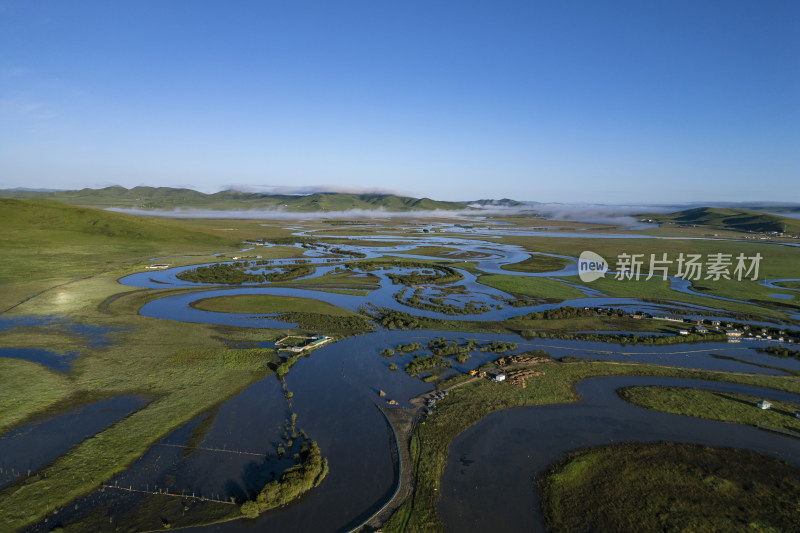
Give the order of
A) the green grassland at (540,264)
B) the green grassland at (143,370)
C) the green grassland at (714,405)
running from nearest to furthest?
the green grassland at (143,370)
the green grassland at (714,405)
the green grassland at (540,264)

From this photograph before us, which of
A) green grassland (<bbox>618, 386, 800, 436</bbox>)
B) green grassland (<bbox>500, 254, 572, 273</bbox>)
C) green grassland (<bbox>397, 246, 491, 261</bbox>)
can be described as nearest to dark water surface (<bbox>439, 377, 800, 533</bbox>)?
green grassland (<bbox>618, 386, 800, 436</bbox>)

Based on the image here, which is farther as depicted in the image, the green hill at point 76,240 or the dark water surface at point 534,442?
the green hill at point 76,240

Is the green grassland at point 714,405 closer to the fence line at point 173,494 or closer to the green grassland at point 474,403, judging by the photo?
the green grassland at point 474,403

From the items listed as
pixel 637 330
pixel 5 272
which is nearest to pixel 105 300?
pixel 5 272

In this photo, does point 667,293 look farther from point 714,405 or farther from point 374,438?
point 374,438

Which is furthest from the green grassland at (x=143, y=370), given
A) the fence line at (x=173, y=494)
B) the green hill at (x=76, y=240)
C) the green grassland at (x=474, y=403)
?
the fence line at (x=173, y=494)

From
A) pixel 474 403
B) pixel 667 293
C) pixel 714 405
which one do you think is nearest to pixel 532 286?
pixel 667 293
